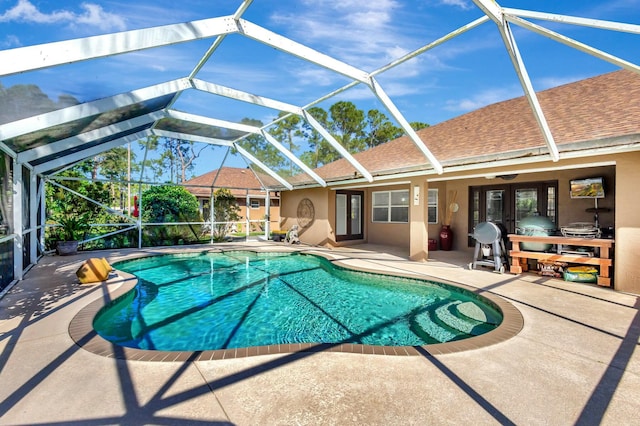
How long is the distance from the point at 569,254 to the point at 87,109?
34.6 feet

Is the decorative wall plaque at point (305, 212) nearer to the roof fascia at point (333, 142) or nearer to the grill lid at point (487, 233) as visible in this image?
the roof fascia at point (333, 142)

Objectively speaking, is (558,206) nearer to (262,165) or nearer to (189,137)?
(262,165)

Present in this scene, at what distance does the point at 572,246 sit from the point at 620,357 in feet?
16.4

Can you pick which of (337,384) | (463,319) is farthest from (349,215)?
(337,384)

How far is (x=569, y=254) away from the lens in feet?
23.8

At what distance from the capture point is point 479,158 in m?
8.20

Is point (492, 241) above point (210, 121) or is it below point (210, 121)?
below

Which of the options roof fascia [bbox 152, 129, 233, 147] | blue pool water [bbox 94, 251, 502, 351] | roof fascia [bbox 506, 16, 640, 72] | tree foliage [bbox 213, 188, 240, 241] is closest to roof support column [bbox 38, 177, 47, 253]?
roof fascia [bbox 152, 129, 233, 147]

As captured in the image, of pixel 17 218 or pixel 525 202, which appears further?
pixel 525 202

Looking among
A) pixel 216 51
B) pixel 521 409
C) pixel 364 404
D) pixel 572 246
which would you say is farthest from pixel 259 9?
pixel 572 246

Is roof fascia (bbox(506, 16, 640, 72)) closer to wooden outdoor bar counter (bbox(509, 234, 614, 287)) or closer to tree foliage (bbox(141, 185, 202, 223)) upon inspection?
Answer: wooden outdoor bar counter (bbox(509, 234, 614, 287))

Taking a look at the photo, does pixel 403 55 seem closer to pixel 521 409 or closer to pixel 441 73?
pixel 441 73

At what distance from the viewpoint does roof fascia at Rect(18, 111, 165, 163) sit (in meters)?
6.71

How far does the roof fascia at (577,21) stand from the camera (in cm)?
425
